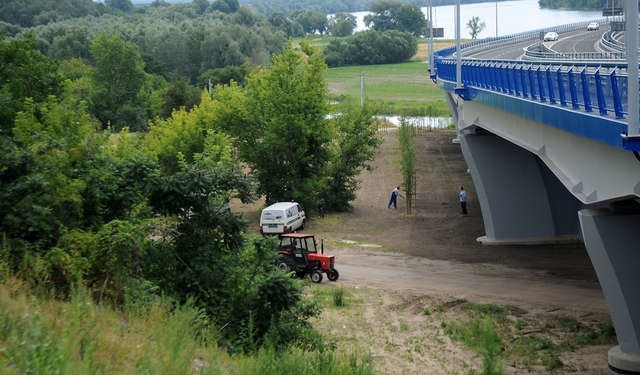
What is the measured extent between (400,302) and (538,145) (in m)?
6.25

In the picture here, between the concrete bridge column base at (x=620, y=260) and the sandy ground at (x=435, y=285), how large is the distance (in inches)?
44.0

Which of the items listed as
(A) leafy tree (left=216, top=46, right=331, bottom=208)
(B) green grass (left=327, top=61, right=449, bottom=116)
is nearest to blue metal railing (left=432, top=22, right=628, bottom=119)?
(A) leafy tree (left=216, top=46, right=331, bottom=208)

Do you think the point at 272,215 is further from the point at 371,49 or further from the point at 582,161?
the point at 371,49

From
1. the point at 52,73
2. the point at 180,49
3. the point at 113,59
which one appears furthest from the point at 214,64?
the point at 52,73

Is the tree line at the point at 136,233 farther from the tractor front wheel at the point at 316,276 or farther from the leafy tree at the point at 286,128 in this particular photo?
the leafy tree at the point at 286,128

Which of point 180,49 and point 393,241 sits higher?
point 180,49

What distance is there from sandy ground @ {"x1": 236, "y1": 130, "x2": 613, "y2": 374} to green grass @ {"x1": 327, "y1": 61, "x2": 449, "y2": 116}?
5491 centimetres

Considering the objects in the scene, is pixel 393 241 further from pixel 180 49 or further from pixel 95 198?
pixel 180 49

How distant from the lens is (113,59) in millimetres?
89625

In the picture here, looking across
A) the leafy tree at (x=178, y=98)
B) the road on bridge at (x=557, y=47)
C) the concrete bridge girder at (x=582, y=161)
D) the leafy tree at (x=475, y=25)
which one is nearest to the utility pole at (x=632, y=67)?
the concrete bridge girder at (x=582, y=161)

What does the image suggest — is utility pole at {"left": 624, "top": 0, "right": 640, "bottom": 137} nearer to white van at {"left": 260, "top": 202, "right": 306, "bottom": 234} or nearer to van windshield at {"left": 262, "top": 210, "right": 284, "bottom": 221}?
white van at {"left": 260, "top": 202, "right": 306, "bottom": 234}

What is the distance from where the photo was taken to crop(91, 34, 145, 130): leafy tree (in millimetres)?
→ 87250

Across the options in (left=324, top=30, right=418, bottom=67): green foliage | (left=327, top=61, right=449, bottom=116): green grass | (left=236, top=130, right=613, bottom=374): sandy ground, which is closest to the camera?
(left=236, top=130, right=613, bottom=374): sandy ground

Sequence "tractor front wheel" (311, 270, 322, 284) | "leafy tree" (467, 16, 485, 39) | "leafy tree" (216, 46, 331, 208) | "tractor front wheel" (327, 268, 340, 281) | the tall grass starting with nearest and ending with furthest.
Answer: the tall grass < "tractor front wheel" (311, 270, 322, 284) < "tractor front wheel" (327, 268, 340, 281) < "leafy tree" (216, 46, 331, 208) < "leafy tree" (467, 16, 485, 39)
